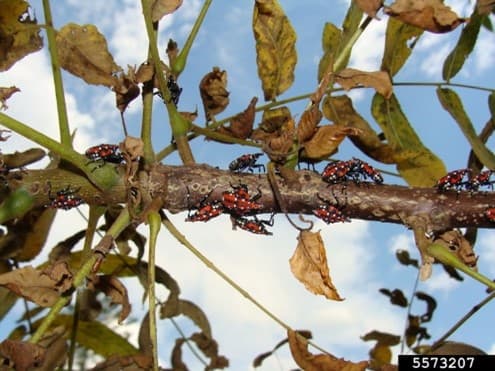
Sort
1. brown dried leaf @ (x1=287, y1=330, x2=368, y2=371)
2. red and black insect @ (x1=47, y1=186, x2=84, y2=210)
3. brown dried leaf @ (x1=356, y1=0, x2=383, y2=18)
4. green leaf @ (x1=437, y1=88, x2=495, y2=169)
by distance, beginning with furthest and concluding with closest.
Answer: green leaf @ (x1=437, y1=88, x2=495, y2=169)
red and black insect @ (x1=47, y1=186, x2=84, y2=210)
brown dried leaf @ (x1=356, y1=0, x2=383, y2=18)
brown dried leaf @ (x1=287, y1=330, x2=368, y2=371)

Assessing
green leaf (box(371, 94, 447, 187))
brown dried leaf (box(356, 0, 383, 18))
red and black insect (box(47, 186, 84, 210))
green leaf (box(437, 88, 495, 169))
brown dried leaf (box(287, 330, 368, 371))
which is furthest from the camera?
green leaf (box(371, 94, 447, 187))

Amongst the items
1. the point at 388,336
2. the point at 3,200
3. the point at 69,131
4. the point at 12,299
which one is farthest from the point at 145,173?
the point at 388,336

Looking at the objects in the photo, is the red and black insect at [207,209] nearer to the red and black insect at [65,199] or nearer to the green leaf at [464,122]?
the red and black insect at [65,199]

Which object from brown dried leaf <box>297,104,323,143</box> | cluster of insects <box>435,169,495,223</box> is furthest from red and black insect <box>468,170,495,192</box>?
brown dried leaf <box>297,104,323,143</box>

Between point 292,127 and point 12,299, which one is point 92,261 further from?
point 12,299

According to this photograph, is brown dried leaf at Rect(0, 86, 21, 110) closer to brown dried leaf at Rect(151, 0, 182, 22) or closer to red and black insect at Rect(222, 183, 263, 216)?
brown dried leaf at Rect(151, 0, 182, 22)

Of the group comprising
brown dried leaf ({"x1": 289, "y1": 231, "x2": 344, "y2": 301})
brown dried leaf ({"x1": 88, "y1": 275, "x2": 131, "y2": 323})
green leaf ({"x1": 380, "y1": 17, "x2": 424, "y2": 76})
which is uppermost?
green leaf ({"x1": 380, "y1": 17, "x2": 424, "y2": 76})

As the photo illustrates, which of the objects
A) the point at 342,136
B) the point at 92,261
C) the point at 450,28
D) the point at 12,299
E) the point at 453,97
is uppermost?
the point at 453,97
